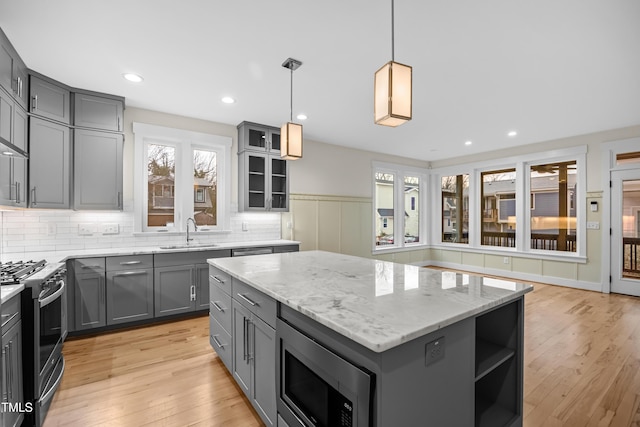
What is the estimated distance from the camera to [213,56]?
2.73m

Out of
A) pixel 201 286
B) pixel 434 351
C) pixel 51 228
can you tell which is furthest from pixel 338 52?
pixel 51 228

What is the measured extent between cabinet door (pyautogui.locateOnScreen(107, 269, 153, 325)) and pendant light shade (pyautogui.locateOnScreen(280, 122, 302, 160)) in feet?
7.07

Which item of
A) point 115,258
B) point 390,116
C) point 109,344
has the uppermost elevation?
point 390,116

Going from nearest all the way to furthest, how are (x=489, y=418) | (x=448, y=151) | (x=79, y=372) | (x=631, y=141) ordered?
1. (x=489, y=418)
2. (x=79, y=372)
3. (x=631, y=141)
4. (x=448, y=151)

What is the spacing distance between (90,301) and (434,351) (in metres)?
3.49

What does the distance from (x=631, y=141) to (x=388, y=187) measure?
4.02 metres

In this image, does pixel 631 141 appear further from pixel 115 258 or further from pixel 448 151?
pixel 115 258

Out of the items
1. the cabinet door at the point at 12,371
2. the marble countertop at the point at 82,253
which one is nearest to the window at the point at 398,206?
the marble countertop at the point at 82,253

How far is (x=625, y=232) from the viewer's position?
4.81 meters

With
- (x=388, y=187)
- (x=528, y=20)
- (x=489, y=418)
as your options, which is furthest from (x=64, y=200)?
(x=388, y=187)

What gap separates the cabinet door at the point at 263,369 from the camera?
165 centimetres

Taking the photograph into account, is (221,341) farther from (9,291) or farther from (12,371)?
(9,291)

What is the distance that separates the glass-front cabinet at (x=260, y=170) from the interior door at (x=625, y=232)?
529cm

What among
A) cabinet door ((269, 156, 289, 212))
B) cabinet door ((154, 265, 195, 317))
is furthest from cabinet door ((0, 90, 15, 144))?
cabinet door ((269, 156, 289, 212))
